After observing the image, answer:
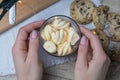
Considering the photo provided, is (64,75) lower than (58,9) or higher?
lower

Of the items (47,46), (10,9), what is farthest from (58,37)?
(10,9)

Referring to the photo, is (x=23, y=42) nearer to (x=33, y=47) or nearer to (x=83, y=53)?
(x=33, y=47)

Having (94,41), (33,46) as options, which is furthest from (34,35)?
(94,41)

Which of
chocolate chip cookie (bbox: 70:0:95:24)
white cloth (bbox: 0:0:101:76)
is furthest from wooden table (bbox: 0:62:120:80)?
chocolate chip cookie (bbox: 70:0:95:24)

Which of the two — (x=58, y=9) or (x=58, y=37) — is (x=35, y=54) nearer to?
(x=58, y=37)

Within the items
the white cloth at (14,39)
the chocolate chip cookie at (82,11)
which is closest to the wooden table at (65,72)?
the white cloth at (14,39)

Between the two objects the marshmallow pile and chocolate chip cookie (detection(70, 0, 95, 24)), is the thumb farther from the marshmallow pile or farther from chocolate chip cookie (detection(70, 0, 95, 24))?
chocolate chip cookie (detection(70, 0, 95, 24))

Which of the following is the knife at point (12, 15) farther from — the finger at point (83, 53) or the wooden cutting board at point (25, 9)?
the finger at point (83, 53)

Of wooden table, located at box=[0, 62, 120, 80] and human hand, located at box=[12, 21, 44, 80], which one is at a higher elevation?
human hand, located at box=[12, 21, 44, 80]
